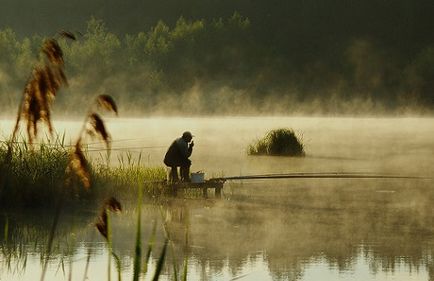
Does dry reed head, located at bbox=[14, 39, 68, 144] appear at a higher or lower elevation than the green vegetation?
lower

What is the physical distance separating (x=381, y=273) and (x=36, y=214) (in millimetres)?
6029

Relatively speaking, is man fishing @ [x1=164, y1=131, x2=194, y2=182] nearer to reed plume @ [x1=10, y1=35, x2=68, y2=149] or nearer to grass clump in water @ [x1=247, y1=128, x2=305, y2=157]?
reed plume @ [x1=10, y1=35, x2=68, y2=149]

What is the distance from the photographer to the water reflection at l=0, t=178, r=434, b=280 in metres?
11.1

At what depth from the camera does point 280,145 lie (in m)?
35.4

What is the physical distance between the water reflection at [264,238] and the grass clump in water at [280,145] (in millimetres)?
14655

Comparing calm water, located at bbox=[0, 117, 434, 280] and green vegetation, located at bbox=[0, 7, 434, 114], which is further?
green vegetation, located at bbox=[0, 7, 434, 114]

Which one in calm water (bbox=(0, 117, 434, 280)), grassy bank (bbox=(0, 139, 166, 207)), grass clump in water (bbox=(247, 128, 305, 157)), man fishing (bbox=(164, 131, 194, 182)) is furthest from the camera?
grass clump in water (bbox=(247, 128, 305, 157))

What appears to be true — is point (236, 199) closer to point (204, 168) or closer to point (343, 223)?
point (343, 223)

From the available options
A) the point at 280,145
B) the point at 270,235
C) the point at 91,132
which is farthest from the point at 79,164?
the point at 280,145

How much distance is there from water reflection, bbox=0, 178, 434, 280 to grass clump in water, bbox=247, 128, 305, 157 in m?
14.7

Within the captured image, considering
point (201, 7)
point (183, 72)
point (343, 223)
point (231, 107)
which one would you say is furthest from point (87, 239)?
point (201, 7)

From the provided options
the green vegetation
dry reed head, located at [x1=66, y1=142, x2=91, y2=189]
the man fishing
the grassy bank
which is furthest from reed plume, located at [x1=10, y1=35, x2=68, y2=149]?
the green vegetation

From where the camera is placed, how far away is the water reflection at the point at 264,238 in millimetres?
11148

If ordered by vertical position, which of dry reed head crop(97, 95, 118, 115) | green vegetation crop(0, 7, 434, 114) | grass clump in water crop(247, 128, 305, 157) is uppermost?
green vegetation crop(0, 7, 434, 114)
